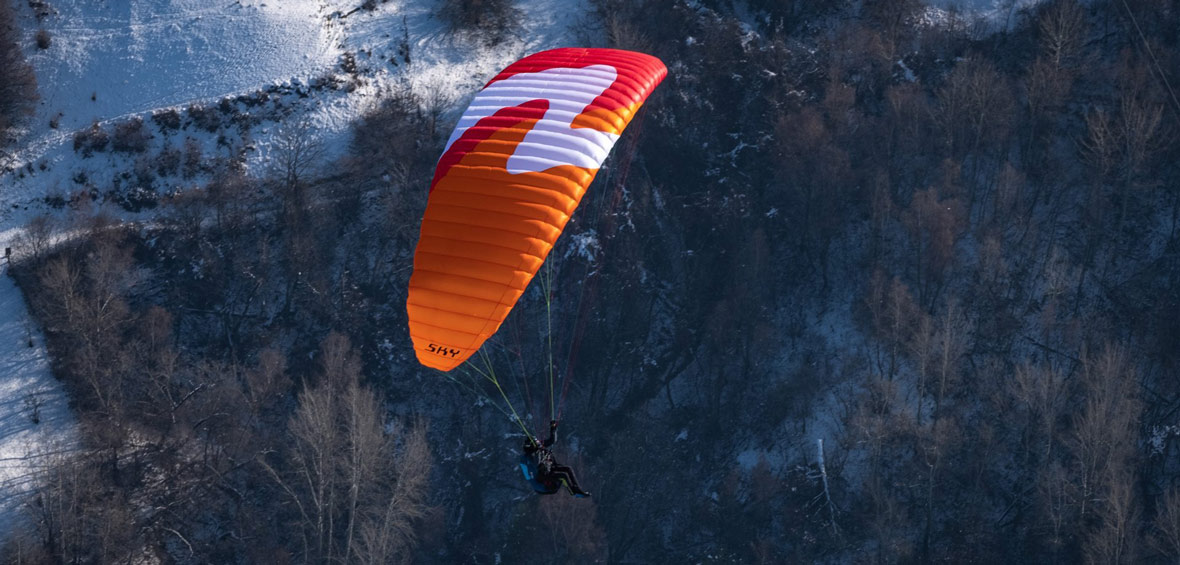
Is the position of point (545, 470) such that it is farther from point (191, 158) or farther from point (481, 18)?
point (481, 18)

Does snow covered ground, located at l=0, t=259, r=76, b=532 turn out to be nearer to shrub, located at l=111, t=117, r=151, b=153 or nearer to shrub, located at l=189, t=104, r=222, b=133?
shrub, located at l=111, t=117, r=151, b=153

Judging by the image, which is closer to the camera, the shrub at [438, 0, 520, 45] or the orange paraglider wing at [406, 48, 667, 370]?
the orange paraglider wing at [406, 48, 667, 370]

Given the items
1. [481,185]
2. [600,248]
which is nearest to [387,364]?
[600,248]

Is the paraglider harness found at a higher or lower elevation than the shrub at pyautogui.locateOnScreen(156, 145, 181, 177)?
higher

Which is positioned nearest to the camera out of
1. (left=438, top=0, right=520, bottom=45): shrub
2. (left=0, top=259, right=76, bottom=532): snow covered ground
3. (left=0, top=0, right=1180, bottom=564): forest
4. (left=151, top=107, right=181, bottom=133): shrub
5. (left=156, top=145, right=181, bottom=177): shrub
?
(left=0, top=259, right=76, bottom=532): snow covered ground

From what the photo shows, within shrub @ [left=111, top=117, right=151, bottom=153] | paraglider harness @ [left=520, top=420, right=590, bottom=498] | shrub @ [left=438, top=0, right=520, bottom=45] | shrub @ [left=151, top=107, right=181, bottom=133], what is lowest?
shrub @ [left=111, top=117, right=151, bottom=153]

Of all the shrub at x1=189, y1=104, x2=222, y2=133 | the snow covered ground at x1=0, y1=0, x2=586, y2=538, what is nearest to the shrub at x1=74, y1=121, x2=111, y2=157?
the snow covered ground at x1=0, y1=0, x2=586, y2=538

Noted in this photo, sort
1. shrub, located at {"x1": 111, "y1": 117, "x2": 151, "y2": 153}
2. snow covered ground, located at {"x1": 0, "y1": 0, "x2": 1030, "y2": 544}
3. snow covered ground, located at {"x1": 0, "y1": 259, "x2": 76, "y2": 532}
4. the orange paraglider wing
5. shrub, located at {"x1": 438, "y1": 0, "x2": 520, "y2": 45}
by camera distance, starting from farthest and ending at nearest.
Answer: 1. shrub, located at {"x1": 438, "y1": 0, "x2": 520, "y2": 45}
2. snow covered ground, located at {"x1": 0, "y1": 0, "x2": 1030, "y2": 544}
3. shrub, located at {"x1": 111, "y1": 117, "x2": 151, "y2": 153}
4. snow covered ground, located at {"x1": 0, "y1": 259, "x2": 76, "y2": 532}
5. the orange paraglider wing
